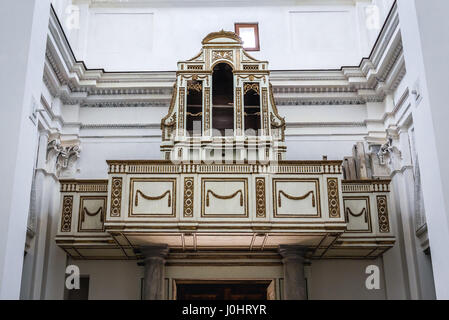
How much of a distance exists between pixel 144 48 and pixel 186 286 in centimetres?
558

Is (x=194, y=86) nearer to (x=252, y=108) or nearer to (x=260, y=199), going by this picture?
(x=252, y=108)

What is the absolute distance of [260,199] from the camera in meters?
10.3

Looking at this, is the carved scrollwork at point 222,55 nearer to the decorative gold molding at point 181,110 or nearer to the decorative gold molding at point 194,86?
the decorative gold molding at point 194,86

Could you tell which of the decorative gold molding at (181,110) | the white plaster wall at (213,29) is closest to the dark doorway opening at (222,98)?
the decorative gold molding at (181,110)

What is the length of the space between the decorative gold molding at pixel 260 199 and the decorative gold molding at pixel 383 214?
226 centimetres

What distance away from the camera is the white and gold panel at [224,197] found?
33.4 ft

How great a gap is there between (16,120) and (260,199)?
479cm

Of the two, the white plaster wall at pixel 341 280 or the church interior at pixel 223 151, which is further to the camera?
the white plaster wall at pixel 341 280

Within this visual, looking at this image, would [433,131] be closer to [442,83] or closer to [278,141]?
[442,83]

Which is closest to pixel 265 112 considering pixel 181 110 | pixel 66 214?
pixel 181 110

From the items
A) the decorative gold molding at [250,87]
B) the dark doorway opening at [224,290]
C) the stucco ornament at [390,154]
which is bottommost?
the dark doorway opening at [224,290]

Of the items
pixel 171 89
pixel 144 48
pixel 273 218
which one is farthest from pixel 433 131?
pixel 144 48

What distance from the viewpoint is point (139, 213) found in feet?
33.2

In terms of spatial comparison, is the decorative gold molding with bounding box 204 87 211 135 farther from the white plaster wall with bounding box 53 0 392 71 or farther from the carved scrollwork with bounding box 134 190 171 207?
the white plaster wall with bounding box 53 0 392 71
